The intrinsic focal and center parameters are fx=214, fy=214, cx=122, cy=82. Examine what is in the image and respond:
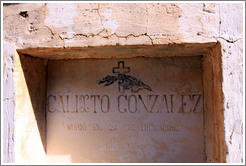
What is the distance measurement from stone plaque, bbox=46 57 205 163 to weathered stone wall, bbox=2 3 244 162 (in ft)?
1.64

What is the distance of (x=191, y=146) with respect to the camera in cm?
210

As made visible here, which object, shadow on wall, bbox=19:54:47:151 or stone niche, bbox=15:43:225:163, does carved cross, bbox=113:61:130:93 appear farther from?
shadow on wall, bbox=19:54:47:151

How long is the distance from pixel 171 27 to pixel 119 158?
136 centimetres

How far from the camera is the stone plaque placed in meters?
2.12

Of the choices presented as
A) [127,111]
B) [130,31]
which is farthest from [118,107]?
[130,31]

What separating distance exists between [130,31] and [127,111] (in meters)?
0.84

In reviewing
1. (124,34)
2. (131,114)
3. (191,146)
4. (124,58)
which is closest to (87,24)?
(124,34)

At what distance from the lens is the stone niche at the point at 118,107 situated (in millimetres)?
2090

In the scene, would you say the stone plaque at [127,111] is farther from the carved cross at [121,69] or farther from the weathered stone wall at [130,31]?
the weathered stone wall at [130,31]

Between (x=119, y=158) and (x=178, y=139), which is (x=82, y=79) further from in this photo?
(x=178, y=139)

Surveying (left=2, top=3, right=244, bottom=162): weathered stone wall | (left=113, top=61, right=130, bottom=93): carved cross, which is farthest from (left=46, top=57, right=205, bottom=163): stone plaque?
(left=2, top=3, right=244, bottom=162): weathered stone wall

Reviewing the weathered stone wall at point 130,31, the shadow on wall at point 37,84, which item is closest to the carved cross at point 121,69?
the weathered stone wall at point 130,31

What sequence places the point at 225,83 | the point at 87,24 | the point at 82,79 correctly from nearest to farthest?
the point at 225,83, the point at 87,24, the point at 82,79

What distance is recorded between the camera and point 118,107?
7.19 ft
